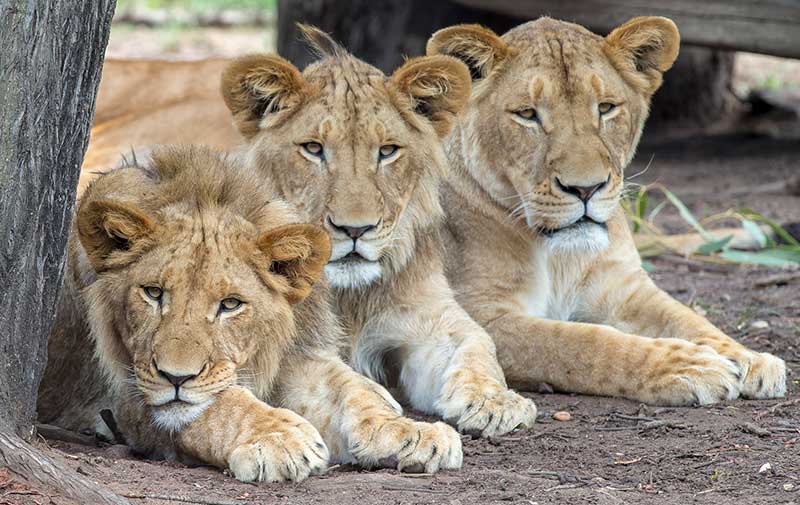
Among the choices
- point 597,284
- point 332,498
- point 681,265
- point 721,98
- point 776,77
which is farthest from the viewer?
point 776,77

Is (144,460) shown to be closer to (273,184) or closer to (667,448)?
(273,184)

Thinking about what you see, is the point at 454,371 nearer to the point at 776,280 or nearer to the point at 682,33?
the point at 776,280

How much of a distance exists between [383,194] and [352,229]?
0.62ft

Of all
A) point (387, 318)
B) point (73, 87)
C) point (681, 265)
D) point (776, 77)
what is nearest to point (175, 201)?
point (73, 87)

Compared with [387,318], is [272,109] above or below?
above

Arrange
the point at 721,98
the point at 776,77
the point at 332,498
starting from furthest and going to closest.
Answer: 1. the point at 776,77
2. the point at 721,98
3. the point at 332,498

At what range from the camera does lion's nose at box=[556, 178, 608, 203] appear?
391 centimetres

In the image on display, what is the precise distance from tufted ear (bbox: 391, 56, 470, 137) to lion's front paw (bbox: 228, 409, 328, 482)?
124 centimetres

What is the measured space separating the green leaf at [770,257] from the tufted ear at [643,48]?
158cm

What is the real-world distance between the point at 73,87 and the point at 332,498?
1.11 meters

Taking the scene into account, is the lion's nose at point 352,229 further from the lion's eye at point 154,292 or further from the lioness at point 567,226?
the lioness at point 567,226

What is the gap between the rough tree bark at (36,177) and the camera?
2652mm

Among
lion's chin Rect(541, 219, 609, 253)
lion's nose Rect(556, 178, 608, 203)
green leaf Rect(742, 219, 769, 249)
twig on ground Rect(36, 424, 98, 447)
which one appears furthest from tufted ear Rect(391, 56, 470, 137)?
green leaf Rect(742, 219, 769, 249)

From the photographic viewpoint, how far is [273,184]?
3.75 meters
